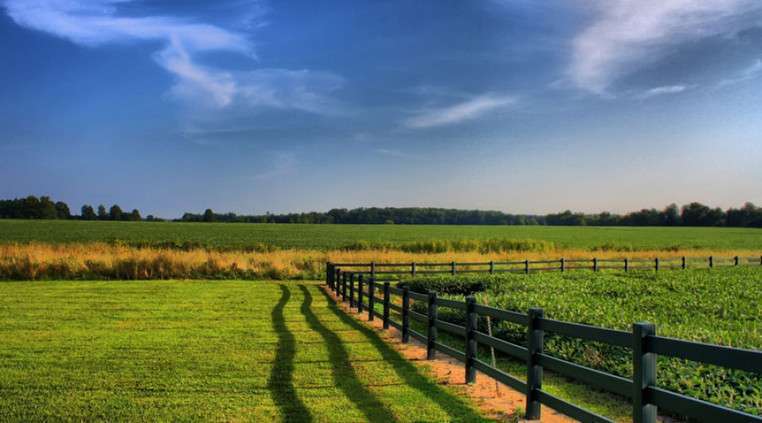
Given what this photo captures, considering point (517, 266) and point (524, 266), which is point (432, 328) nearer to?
point (524, 266)

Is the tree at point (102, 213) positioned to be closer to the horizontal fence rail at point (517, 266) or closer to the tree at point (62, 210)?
the tree at point (62, 210)

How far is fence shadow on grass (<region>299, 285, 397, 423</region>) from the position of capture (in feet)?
22.3

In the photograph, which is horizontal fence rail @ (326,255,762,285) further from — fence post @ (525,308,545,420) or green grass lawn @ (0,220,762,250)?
green grass lawn @ (0,220,762,250)

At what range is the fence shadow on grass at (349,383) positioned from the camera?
6.81m

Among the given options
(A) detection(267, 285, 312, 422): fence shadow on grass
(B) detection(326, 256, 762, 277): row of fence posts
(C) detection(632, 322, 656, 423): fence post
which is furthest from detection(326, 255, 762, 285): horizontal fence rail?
(C) detection(632, 322, 656, 423): fence post

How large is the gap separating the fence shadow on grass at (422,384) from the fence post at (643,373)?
2.40 m

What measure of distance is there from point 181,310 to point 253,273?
13.6 metres

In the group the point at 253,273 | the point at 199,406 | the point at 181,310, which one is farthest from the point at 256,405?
the point at 253,273

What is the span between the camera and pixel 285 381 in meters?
8.25

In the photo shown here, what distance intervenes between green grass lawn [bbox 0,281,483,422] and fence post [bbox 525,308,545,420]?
645mm

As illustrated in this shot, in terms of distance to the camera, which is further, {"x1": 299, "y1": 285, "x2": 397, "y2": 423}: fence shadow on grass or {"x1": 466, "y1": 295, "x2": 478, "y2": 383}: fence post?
{"x1": 466, "y1": 295, "x2": 478, "y2": 383}: fence post

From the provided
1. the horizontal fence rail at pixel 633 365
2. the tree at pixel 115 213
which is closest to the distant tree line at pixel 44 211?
the tree at pixel 115 213

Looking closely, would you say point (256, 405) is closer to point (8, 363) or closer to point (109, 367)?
point (109, 367)

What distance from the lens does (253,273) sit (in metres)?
29.5
